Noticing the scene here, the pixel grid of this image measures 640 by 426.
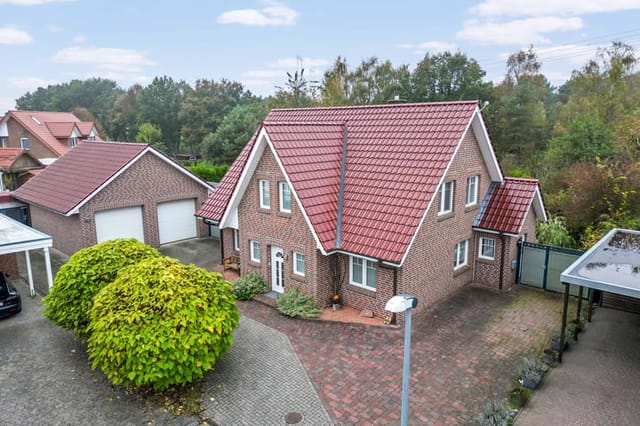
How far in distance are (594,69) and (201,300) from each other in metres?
41.9

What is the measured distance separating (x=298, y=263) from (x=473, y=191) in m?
7.37

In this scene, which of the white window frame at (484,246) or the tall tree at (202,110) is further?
the tall tree at (202,110)

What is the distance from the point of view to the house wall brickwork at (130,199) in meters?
20.7

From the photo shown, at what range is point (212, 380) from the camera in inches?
431

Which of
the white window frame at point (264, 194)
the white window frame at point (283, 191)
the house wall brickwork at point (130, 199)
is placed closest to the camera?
the white window frame at point (283, 191)

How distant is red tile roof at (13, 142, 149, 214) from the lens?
21.0 meters

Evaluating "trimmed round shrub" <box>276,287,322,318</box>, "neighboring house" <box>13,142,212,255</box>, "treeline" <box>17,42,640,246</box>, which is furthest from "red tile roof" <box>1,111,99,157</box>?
"trimmed round shrub" <box>276,287,322,318</box>

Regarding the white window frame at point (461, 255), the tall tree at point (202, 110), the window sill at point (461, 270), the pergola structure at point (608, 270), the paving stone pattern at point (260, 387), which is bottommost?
the paving stone pattern at point (260, 387)

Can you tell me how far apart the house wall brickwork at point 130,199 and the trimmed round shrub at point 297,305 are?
1093 centimetres

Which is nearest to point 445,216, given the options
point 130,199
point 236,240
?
point 236,240

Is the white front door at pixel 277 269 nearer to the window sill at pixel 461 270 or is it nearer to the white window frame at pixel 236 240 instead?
the white window frame at pixel 236 240

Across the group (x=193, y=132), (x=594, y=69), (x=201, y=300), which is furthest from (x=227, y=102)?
(x=201, y=300)

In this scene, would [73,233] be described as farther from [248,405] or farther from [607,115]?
[607,115]

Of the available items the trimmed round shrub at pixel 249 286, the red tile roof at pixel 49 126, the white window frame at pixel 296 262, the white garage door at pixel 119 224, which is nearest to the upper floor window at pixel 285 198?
the white window frame at pixel 296 262
